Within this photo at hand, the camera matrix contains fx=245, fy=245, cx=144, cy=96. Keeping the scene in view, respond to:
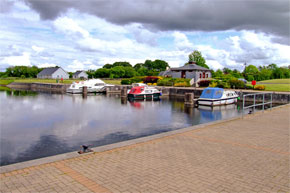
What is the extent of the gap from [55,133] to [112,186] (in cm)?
1097

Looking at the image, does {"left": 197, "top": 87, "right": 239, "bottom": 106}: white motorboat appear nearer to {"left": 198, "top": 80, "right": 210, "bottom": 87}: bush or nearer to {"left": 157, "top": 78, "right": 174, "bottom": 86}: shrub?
{"left": 198, "top": 80, "right": 210, "bottom": 87}: bush

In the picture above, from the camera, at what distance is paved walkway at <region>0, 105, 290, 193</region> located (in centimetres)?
559

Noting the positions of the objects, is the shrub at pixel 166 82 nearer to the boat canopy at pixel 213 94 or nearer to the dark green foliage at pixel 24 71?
the boat canopy at pixel 213 94

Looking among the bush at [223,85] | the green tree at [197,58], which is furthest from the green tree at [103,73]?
the bush at [223,85]

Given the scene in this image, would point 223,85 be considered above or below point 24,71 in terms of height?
below

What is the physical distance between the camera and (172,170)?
21.7 ft

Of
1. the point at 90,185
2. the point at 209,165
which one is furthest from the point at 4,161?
the point at 209,165

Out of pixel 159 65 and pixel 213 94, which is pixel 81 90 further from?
pixel 159 65

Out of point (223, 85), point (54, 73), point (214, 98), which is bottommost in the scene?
point (214, 98)

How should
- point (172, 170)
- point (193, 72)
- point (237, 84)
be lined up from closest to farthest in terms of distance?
point (172, 170)
point (237, 84)
point (193, 72)

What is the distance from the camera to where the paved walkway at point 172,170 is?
5.59 meters

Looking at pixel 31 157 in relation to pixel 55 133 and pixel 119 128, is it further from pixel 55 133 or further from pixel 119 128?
pixel 119 128

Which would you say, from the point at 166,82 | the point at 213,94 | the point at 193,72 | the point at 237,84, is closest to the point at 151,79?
the point at 166,82

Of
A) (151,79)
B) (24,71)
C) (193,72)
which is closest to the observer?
(193,72)
